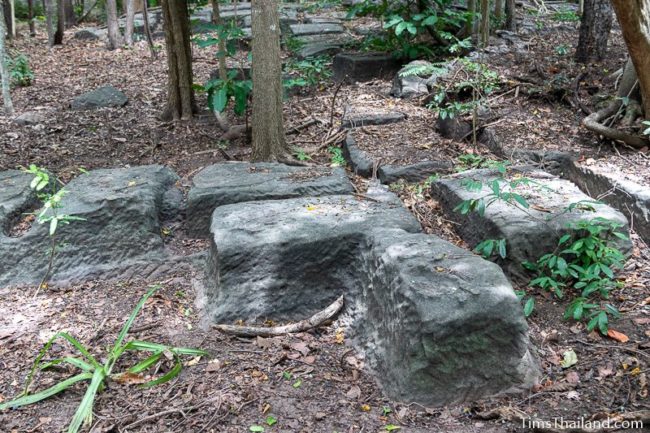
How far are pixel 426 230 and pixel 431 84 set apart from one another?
304 cm

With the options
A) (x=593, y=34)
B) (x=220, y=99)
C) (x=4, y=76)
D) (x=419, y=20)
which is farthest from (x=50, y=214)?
(x=593, y=34)

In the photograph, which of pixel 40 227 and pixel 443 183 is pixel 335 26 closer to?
pixel 443 183

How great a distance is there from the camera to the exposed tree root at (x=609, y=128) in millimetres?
4684

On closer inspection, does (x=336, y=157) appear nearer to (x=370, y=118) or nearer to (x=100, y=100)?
(x=370, y=118)

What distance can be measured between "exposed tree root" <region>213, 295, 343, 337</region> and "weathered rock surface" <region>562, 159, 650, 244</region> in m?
2.04

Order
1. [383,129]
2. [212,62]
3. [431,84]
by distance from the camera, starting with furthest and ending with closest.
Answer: [212,62], [431,84], [383,129]

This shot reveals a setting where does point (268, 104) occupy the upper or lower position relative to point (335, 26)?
lower

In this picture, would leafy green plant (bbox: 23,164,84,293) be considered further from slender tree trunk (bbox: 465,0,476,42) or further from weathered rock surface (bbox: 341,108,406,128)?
slender tree trunk (bbox: 465,0,476,42)

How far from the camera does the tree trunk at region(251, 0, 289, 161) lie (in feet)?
15.4

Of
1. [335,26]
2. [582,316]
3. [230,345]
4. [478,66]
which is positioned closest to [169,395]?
[230,345]

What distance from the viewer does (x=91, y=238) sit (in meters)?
4.02

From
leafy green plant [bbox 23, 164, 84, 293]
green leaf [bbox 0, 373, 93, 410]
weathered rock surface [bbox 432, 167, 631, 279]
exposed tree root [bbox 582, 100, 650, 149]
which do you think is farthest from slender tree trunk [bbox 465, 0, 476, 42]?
green leaf [bbox 0, 373, 93, 410]

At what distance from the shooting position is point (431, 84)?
22.0 ft

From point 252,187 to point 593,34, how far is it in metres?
4.57
